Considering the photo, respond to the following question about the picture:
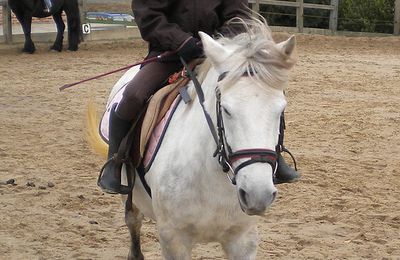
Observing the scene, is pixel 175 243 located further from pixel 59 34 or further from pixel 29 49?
pixel 59 34

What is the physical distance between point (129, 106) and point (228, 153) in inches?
40.1

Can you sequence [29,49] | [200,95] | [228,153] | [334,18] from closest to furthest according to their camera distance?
[228,153]
[200,95]
[29,49]
[334,18]

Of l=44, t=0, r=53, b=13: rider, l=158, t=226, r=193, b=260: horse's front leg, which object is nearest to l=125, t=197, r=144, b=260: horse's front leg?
l=158, t=226, r=193, b=260: horse's front leg

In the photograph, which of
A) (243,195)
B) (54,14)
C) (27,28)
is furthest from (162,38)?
(54,14)

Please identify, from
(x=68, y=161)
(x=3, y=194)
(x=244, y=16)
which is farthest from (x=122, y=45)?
(x=244, y=16)

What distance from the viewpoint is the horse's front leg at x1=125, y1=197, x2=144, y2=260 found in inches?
191

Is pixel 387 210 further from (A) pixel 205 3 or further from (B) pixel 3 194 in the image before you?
(B) pixel 3 194

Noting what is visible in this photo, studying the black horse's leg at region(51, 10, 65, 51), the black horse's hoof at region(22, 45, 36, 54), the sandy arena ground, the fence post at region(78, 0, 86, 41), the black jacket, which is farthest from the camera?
the fence post at region(78, 0, 86, 41)

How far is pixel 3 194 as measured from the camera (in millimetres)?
6234

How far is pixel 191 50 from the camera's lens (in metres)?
3.80

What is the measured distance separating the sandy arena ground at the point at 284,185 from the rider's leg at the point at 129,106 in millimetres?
1017

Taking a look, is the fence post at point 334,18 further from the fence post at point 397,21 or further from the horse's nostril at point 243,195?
the horse's nostril at point 243,195

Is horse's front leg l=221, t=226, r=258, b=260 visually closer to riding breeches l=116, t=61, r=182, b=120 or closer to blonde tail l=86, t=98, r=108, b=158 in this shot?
riding breeches l=116, t=61, r=182, b=120

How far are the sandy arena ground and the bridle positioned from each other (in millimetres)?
1890
